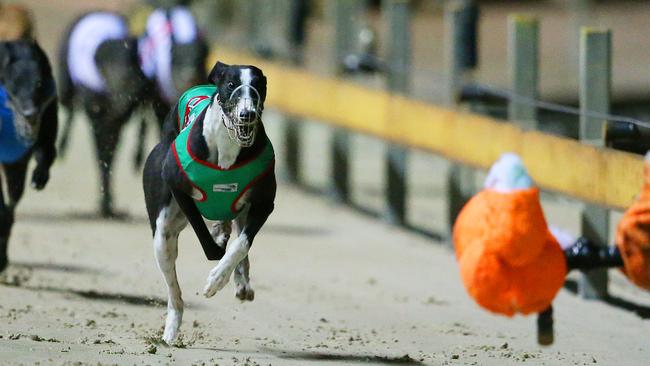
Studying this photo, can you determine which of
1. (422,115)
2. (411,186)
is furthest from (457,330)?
(411,186)

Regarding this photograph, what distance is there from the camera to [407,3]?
1098cm

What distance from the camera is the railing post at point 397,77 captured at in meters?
11.0

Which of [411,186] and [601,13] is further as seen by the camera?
[601,13]

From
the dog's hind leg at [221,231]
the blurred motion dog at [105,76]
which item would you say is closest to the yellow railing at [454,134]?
the blurred motion dog at [105,76]

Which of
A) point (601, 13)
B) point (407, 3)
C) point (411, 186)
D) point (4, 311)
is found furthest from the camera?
point (601, 13)

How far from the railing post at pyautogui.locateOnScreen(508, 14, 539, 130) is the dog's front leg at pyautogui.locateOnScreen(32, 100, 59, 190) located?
2518mm

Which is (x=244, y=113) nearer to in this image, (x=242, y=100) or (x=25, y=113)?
(x=242, y=100)

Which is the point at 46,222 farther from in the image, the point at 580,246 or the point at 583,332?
the point at 580,246

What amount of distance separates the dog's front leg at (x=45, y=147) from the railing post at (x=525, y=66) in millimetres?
2518

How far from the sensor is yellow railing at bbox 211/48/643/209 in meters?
8.09

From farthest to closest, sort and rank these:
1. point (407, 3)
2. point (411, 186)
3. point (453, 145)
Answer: point (411, 186), point (407, 3), point (453, 145)

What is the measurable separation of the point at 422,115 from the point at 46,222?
264 centimetres

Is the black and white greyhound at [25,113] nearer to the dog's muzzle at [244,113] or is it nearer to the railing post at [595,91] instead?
the dog's muzzle at [244,113]

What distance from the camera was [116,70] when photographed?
1120 centimetres
